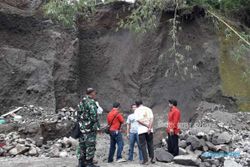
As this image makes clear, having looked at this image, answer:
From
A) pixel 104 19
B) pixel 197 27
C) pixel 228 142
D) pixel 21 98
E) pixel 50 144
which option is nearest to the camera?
pixel 228 142

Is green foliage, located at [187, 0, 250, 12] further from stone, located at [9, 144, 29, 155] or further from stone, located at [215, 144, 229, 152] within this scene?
stone, located at [9, 144, 29, 155]

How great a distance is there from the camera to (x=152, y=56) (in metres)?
21.4

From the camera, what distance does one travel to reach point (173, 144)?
11.7 meters

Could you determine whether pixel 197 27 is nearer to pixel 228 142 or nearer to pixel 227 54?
pixel 227 54

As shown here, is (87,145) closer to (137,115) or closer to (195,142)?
(137,115)

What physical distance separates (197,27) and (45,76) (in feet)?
26.1

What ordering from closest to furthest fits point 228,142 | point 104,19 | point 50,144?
point 228,142
point 50,144
point 104,19

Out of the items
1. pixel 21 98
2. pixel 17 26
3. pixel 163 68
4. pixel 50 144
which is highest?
pixel 17 26

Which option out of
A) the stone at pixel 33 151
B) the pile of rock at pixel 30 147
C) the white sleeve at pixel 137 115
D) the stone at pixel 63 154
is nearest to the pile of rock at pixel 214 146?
the white sleeve at pixel 137 115

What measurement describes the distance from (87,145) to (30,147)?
4942 mm

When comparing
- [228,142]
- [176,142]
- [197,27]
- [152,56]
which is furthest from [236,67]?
[176,142]

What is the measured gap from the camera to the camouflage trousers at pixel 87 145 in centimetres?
909

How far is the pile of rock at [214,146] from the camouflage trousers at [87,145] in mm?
2939

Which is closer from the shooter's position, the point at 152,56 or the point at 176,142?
the point at 176,142
